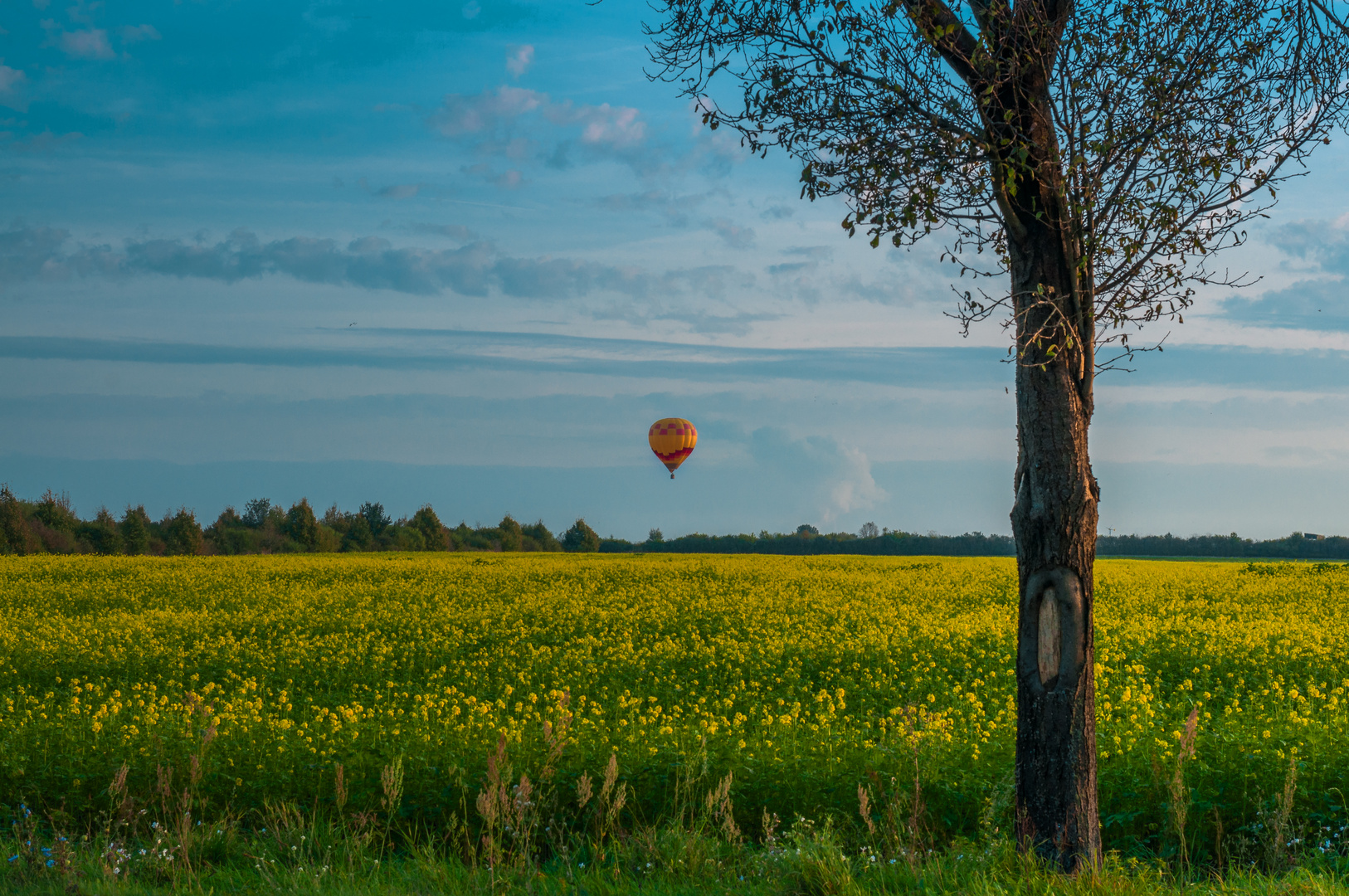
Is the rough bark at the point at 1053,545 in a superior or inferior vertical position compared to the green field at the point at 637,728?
superior

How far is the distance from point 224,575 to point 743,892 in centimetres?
3008

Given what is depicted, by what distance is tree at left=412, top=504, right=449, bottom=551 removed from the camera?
74500mm

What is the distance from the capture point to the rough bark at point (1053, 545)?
5.94 meters

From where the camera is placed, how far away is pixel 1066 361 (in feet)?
19.9

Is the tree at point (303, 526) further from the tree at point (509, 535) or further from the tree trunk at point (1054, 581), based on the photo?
the tree trunk at point (1054, 581)

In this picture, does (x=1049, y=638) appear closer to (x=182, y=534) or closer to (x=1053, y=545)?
(x=1053, y=545)

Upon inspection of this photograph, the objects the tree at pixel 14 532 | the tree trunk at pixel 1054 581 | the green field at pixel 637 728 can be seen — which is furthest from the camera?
the tree at pixel 14 532

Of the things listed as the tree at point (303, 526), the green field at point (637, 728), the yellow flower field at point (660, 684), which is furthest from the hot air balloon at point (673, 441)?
the tree at point (303, 526)

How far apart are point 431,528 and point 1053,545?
73.3 metres

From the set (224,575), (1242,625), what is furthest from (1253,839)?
(224,575)

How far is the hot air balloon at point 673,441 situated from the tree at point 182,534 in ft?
121

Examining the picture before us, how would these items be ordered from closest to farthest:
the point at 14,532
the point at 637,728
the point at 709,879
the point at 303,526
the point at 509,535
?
the point at 709,879
the point at 637,728
the point at 14,532
the point at 303,526
the point at 509,535

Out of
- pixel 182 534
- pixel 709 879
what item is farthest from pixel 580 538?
pixel 709 879

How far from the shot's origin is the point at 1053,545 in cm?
594
